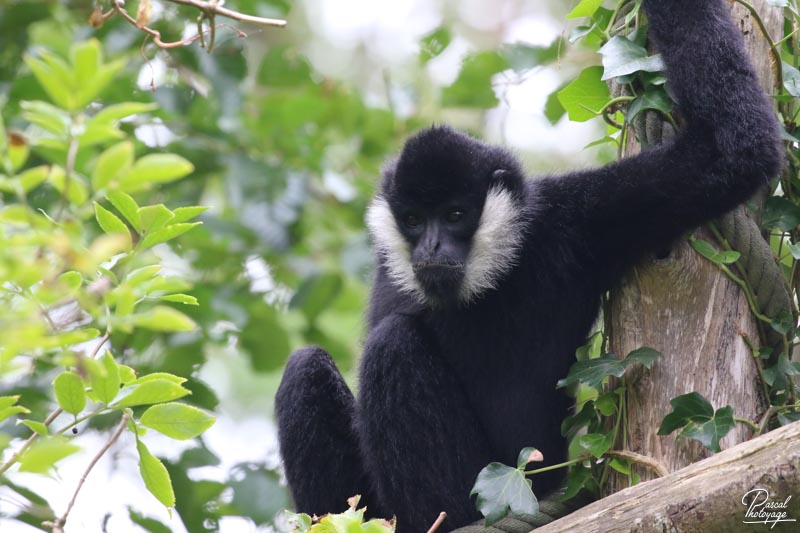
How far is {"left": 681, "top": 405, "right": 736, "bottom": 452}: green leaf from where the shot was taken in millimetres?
3955

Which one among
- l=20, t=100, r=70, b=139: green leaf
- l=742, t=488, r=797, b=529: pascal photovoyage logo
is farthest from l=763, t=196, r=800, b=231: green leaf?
l=20, t=100, r=70, b=139: green leaf

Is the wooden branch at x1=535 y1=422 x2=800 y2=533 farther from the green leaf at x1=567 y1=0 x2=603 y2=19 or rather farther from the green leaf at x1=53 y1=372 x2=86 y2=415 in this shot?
the green leaf at x1=567 y1=0 x2=603 y2=19

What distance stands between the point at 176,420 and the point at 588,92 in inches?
115

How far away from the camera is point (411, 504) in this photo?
5133mm

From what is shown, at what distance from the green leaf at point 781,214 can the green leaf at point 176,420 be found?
9.58ft

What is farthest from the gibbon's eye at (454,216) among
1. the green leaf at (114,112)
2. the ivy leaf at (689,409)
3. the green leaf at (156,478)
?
the green leaf at (114,112)

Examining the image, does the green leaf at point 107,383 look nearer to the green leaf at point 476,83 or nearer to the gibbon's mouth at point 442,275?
the gibbon's mouth at point 442,275

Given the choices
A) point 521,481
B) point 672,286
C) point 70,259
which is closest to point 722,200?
point 672,286

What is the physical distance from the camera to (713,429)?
3.99m

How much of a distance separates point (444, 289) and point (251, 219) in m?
3.68

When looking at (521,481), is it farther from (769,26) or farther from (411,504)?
(769,26)

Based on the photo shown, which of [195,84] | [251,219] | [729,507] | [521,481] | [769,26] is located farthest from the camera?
[251,219]

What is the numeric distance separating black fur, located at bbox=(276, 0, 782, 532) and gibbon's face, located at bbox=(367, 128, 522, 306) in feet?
0.05

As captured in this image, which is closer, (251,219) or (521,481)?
(521,481)
